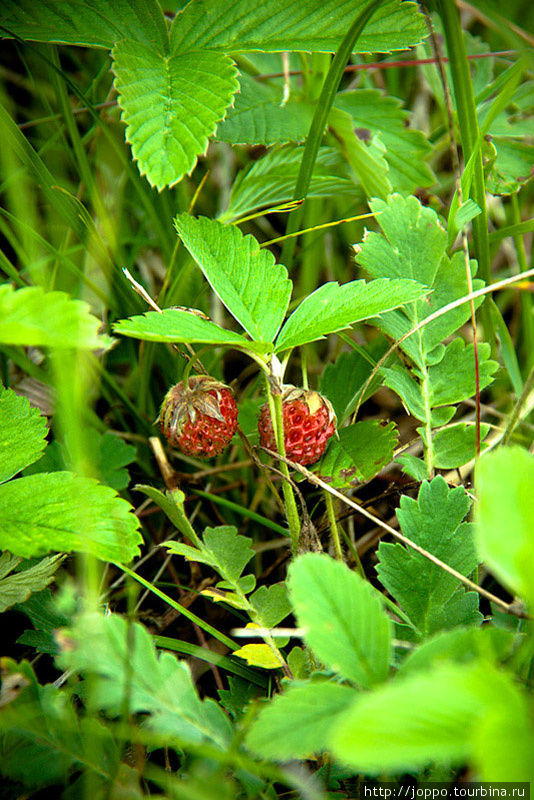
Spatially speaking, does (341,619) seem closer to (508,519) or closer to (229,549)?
(508,519)

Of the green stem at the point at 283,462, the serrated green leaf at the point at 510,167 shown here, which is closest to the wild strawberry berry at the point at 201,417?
the green stem at the point at 283,462

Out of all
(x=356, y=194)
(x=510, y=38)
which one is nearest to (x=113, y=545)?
(x=356, y=194)

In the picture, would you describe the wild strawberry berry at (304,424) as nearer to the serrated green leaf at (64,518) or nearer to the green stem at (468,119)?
the serrated green leaf at (64,518)

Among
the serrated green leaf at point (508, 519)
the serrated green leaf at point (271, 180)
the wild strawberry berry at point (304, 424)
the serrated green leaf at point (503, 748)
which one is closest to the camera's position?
the serrated green leaf at point (503, 748)

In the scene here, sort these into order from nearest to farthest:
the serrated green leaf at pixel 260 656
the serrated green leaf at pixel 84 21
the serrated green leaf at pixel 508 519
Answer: the serrated green leaf at pixel 508 519 → the serrated green leaf at pixel 260 656 → the serrated green leaf at pixel 84 21

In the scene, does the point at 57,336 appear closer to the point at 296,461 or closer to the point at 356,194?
the point at 296,461

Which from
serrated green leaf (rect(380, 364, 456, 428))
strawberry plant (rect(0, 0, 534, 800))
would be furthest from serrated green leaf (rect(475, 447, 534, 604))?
serrated green leaf (rect(380, 364, 456, 428))
